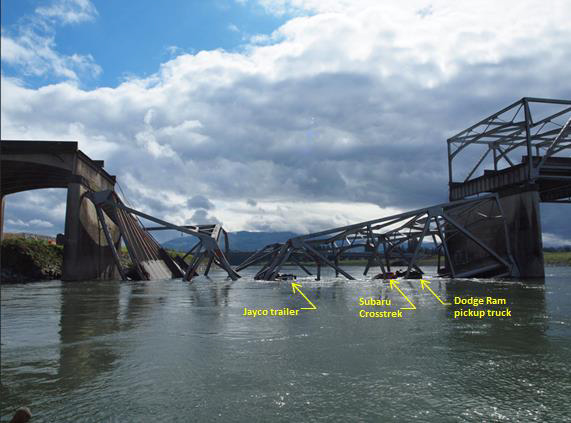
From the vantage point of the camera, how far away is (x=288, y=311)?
21438 mm

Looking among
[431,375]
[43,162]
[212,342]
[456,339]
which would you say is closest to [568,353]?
[456,339]

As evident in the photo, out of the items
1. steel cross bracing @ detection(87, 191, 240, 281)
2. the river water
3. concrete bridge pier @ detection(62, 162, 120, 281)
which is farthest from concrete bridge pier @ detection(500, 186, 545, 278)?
concrete bridge pier @ detection(62, 162, 120, 281)

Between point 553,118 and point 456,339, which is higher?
point 553,118

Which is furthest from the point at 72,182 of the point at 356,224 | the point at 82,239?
the point at 356,224

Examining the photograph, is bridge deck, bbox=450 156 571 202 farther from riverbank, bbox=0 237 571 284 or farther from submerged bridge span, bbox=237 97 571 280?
riverbank, bbox=0 237 571 284

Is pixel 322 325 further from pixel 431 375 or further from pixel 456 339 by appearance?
pixel 431 375

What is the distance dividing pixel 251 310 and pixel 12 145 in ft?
138

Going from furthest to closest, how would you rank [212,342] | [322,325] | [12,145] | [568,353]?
1. [12,145]
2. [322,325]
3. [212,342]
4. [568,353]

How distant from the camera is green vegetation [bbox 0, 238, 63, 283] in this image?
49800mm

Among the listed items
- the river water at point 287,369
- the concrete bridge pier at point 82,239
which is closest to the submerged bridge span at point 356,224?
the concrete bridge pier at point 82,239

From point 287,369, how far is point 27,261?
5220cm

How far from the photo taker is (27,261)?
173 ft

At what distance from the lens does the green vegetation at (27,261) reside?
1961 inches

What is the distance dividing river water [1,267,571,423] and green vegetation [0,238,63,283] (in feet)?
119
